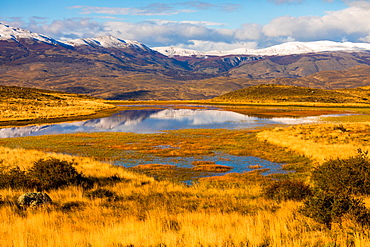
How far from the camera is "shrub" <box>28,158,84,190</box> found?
16000 millimetres

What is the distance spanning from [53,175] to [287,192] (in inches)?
434

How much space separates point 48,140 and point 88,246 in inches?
1409

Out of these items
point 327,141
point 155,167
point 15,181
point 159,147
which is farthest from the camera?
point 159,147

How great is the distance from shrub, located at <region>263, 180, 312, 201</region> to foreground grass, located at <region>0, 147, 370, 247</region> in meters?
0.61

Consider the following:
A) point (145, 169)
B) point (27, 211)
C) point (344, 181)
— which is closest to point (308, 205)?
point (344, 181)

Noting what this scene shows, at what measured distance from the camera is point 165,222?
33.3 feet

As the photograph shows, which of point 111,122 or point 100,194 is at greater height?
point 100,194

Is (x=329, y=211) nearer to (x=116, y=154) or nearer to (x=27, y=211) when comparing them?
(x=27, y=211)

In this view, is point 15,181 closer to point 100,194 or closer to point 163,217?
point 100,194

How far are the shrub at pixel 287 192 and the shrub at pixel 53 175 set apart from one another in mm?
9475

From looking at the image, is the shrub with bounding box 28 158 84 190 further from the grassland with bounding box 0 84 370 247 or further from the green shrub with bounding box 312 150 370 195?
the green shrub with bounding box 312 150 370 195

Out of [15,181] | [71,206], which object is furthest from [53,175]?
[71,206]

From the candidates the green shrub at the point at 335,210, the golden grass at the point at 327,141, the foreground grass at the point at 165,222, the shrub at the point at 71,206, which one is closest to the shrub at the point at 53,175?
the foreground grass at the point at 165,222

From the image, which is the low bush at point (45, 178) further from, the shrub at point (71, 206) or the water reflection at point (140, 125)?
the water reflection at point (140, 125)
